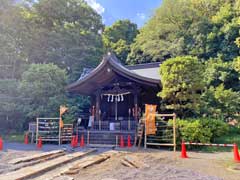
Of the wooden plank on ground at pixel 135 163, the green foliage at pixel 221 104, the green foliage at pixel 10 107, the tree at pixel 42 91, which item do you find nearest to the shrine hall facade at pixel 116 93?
the tree at pixel 42 91

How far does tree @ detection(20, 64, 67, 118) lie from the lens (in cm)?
1499

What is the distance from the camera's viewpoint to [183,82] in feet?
39.4

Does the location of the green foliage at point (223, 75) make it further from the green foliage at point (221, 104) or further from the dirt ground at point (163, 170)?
the dirt ground at point (163, 170)

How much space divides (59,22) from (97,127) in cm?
1600

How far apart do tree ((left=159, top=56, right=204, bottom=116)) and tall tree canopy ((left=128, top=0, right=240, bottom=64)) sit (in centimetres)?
999

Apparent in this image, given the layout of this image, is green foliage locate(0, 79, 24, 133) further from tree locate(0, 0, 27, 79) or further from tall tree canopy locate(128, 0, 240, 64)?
tall tree canopy locate(128, 0, 240, 64)

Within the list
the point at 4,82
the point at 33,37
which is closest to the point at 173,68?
the point at 4,82

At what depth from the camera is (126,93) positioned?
50.1 feet

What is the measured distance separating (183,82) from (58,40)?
1564 cm

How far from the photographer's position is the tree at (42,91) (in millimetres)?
14992

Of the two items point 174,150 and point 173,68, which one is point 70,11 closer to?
point 173,68

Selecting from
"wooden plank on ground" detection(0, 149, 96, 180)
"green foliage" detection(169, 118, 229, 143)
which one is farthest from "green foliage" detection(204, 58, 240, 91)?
"wooden plank on ground" detection(0, 149, 96, 180)

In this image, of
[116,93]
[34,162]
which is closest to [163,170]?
[34,162]

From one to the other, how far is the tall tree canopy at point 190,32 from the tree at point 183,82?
9.99 m
